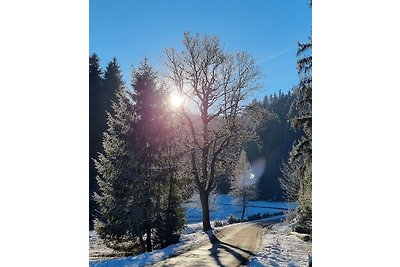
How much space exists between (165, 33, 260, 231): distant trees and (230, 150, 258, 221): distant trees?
14 centimetres

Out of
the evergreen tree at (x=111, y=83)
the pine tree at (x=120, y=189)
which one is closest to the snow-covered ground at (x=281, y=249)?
the pine tree at (x=120, y=189)

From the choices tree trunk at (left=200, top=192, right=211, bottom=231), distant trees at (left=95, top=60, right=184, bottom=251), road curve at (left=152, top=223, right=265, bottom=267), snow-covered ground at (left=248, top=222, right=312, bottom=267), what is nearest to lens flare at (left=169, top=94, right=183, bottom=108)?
distant trees at (left=95, top=60, right=184, bottom=251)

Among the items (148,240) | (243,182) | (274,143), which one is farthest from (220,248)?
(274,143)

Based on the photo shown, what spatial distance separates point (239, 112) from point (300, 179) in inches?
41.9

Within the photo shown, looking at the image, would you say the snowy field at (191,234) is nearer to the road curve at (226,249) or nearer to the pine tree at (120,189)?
the road curve at (226,249)

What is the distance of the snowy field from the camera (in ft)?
10.2

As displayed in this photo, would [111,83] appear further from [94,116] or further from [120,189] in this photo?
[120,189]

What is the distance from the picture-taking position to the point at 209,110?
360 cm

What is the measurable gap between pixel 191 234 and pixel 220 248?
42 cm

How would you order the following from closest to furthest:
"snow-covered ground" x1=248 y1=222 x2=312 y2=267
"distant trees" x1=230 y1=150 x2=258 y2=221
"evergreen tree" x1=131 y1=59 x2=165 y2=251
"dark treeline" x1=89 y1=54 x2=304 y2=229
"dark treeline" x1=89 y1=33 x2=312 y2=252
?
1. "snow-covered ground" x1=248 y1=222 x2=312 y2=267
2. "dark treeline" x1=89 y1=54 x2=304 y2=229
3. "dark treeline" x1=89 y1=33 x2=312 y2=252
4. "distant trees" x1=230 y1=150 x2=258 y2=221
5. "evergreen tree" x1=131 y1=59 x2=165 y2=251

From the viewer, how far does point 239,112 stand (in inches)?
140

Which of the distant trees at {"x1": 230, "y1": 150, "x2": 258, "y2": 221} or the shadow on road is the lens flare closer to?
the distant trees at {"x1": 230, "y1": 150, "x2": 258, "y2": 221}
